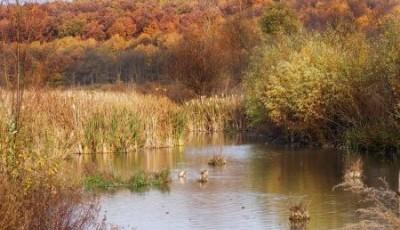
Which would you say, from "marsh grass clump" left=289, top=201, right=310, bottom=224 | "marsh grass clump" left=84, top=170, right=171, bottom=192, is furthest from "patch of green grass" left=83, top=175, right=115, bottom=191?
"marsh grass clump" left=289, top=201, right=310, bottom=224

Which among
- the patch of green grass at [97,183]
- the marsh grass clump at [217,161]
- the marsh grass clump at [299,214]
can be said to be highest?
the marsh grass clump at [217,161]

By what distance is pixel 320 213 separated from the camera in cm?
1398

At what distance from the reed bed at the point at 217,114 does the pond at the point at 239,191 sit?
6.89 metres

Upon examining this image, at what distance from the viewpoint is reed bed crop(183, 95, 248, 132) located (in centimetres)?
3212

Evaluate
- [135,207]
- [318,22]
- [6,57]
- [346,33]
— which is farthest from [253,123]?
[318,22]

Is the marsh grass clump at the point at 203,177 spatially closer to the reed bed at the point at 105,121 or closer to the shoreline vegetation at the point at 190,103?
the shoreline vegetation at the point at 190,103

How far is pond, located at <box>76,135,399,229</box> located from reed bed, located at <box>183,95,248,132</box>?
6894 millimetres

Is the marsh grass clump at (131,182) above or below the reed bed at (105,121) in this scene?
below

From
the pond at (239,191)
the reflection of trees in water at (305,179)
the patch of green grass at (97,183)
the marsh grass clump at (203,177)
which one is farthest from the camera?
the marsh grass clump at (203,177)

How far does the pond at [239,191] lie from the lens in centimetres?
1356

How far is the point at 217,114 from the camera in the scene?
3244cm

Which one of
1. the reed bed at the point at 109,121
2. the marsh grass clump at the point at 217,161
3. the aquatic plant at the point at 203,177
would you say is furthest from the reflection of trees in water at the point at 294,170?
the reed bed at the point at 109,121

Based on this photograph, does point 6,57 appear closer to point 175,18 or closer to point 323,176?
point 323,176

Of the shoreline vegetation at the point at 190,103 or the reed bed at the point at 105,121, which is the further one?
the reed bed at the point at 105,121
